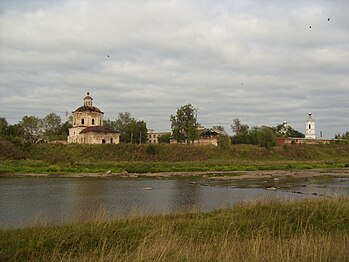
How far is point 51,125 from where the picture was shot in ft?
341

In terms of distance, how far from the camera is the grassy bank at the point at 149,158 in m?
58.0

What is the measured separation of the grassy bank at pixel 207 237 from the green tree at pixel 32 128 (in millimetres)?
87568

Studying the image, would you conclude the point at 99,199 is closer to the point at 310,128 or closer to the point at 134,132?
the point at 134,132

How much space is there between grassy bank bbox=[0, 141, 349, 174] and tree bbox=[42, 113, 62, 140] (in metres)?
28.6

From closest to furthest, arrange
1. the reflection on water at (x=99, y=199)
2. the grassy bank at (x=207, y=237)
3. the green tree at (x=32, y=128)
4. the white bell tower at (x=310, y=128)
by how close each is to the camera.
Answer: the grassy bank at (x=207, y=237) < the reflection on water at (x=99, y=199) < the green tree at (x=32, y=128) < the white bell tower at (x=310, y=128)

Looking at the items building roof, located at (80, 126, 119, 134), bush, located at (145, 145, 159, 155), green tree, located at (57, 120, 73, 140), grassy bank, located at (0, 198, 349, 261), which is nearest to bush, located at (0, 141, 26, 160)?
building roof, located at (80, 126, 119, 134)

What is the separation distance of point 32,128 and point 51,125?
713 cm

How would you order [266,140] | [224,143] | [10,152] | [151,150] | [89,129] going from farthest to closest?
[266,140]
[89,129]
[224,143]
[151,150]
[10,152]

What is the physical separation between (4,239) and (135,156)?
5827 cm

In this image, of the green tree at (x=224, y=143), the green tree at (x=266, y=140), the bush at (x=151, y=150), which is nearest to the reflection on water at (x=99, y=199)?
the bush at (x=151, y=150)

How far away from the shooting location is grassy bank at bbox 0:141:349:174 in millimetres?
58000

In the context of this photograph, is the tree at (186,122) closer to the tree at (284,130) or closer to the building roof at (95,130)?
the building roof at (95,130)

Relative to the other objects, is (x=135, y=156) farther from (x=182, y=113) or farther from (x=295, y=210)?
(x=295, y=210)

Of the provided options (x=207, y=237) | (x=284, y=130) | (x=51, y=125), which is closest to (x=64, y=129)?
(x=51, y=125)
